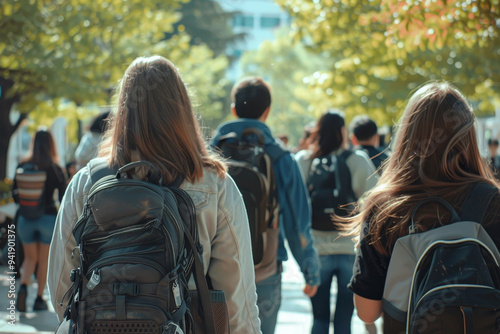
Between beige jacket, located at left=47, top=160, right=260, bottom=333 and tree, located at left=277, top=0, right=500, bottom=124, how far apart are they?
166cm

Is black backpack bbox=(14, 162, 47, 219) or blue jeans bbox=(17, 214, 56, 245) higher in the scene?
black backpack bbox=(14, 162, 47, 219)

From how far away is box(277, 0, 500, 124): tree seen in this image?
6.33m

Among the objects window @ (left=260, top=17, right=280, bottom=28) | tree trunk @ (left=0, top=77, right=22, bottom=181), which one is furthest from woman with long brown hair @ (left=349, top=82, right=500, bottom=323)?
window @ (left=260, top=17, right=280, bottom=28)

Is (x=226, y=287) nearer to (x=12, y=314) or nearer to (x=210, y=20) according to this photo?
(x=12, y=314)

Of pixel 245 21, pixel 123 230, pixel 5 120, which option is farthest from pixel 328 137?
pixel 245 21

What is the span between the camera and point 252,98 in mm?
4148

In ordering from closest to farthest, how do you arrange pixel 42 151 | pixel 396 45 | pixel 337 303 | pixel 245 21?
pixel 337 303 < pixel 42 151 < pixel 396 45 < pixel 245 21

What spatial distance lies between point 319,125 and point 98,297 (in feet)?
11.2

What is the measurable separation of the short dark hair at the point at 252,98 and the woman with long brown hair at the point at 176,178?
60.2 inches

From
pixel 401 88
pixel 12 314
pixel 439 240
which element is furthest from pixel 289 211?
pixel 401 88

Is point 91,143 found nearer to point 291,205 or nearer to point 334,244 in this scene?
point 334,244

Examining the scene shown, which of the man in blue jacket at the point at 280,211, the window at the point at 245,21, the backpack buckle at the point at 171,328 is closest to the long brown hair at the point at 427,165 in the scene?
the backpack buckle at the point at 171,328

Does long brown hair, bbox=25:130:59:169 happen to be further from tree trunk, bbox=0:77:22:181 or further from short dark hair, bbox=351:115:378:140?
tree trunk, bbox=0:77:22:181

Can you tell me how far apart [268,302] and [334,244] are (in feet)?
3.99
